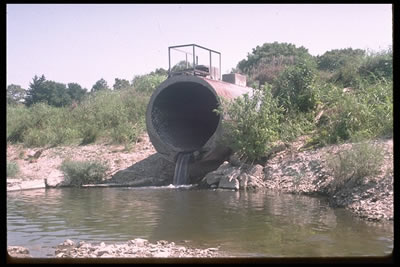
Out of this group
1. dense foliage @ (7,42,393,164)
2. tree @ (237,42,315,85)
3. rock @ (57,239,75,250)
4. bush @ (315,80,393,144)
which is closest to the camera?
rock @ (57,239,75,250)

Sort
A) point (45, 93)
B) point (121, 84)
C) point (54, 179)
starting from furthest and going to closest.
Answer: point (121, 84) → point (54, 179) → point (45, 93)

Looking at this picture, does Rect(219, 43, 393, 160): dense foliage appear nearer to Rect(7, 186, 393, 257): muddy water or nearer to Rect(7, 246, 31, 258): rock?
Rect(7, 186, 393, 257): muddy water

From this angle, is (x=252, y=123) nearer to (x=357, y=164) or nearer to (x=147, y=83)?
(x=357, y=164)

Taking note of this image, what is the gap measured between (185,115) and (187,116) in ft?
0.39

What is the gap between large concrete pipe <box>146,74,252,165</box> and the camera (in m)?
13.7

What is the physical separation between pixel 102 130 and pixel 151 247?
9958mm

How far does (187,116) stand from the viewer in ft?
53.3

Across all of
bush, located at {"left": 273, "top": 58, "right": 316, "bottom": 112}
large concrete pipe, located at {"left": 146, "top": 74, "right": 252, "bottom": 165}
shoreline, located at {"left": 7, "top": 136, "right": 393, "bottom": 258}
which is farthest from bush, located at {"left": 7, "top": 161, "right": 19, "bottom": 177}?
bush, located at {"left": 273, "top": 58, "right": 316, "bottom": 112}

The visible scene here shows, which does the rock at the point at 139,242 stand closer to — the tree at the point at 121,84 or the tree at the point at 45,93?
the tree at the point at 45,93

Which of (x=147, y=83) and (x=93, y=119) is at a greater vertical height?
(x=147, y=83)

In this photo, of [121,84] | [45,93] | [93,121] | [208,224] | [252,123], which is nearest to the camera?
[208,224]

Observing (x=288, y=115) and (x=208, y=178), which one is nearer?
(x=208, y=178)

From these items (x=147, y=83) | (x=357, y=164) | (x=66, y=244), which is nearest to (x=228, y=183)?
(x=357, y=164)
